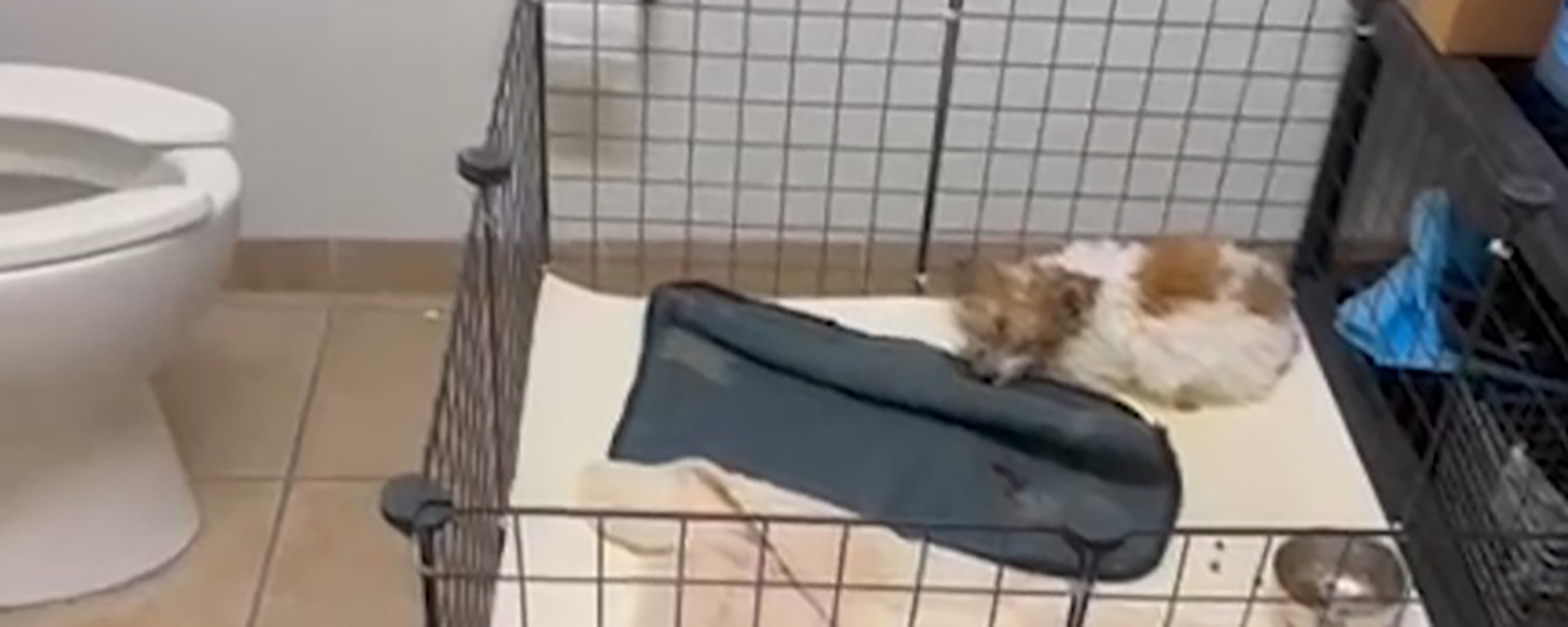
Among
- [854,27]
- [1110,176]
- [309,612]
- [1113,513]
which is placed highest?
[854,27]

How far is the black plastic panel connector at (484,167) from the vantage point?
156 centimetres

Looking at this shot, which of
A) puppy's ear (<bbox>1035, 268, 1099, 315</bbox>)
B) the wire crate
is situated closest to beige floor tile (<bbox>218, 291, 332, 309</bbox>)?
the wire crate

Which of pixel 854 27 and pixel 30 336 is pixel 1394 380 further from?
pixel 30 336

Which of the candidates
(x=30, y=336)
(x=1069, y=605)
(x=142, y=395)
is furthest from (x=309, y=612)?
(x=1069, y=605)

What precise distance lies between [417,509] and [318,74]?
2.84 feet

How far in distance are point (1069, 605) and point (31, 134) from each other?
98 cm

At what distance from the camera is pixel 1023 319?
1.93m

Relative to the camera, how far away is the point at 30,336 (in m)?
1.56

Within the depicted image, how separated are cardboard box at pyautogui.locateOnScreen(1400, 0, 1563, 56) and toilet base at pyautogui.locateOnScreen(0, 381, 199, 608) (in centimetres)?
118

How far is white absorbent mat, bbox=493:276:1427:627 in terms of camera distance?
5.42 ft

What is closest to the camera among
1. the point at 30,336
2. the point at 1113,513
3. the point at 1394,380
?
the point at 30,336

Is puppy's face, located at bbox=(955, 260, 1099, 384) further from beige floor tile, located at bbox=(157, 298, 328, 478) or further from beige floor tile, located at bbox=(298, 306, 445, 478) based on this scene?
beige floor tile, located at bbox=(157, 298, 328, 478)

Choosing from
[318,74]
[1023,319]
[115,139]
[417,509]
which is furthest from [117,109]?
[1023,319]

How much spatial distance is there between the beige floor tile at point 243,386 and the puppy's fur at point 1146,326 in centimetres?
68
